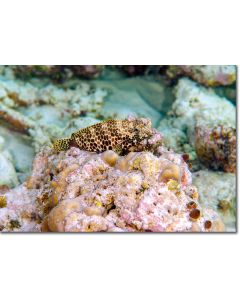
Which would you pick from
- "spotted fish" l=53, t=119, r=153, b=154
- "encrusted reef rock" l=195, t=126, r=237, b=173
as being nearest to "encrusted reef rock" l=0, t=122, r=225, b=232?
"spotted fish" l=53, t=119, r=153, b=154

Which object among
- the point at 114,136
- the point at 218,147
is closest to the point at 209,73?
the point at 218,147

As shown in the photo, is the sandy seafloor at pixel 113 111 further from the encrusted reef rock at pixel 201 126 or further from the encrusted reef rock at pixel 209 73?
the encrusted reef rock at pixel 209 73

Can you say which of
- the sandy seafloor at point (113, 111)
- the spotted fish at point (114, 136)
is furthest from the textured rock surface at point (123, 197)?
the sandy seafloor at point (113, 111)

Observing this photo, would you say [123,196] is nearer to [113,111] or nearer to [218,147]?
[218,147]

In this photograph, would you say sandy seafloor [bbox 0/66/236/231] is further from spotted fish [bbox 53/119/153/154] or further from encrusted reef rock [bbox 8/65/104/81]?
spotted fish [bbox 53/119/153/154]
